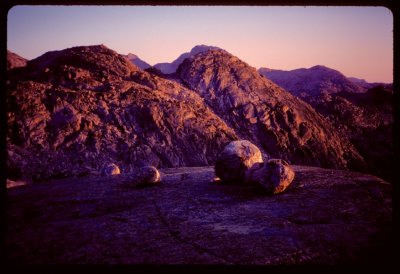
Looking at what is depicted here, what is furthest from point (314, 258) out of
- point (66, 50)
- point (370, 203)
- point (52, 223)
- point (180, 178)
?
point (66, 50)

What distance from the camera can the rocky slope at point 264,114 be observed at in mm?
18734

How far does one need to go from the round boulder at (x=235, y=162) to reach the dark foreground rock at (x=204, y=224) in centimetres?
24

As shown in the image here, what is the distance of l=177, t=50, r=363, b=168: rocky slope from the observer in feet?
61.5

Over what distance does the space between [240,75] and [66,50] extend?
11566 millimetres

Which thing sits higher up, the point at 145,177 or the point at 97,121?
the point at 97,121

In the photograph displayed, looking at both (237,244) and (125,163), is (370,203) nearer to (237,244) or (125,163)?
(237,244)

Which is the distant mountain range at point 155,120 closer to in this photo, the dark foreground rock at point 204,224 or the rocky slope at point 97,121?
the rocky slope at point 97,121

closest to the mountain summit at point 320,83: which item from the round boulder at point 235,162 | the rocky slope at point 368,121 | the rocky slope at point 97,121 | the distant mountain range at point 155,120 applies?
the rocky slope at point 368,121

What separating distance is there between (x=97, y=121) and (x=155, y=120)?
8.79 ft

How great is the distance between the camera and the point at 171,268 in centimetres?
224

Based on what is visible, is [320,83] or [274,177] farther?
[320,83]

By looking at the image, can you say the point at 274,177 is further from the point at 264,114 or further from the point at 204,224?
the point at 264,114

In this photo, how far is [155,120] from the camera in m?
14.4

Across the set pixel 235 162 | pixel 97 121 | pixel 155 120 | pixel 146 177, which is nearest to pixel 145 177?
pixel 146 177
